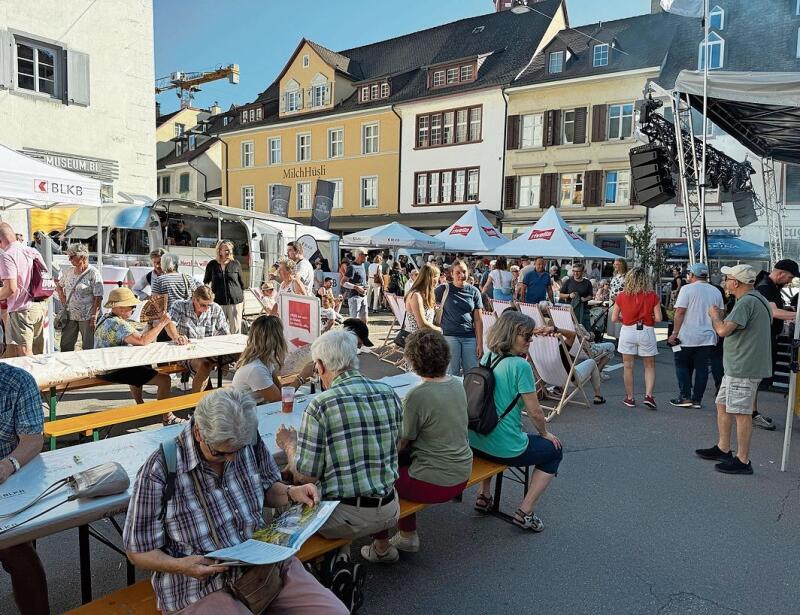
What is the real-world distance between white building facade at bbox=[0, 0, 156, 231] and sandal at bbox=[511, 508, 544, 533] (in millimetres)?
15812

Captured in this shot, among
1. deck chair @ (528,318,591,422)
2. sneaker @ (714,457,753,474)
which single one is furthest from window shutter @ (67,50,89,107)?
sneaker @ (714,457,753,474)

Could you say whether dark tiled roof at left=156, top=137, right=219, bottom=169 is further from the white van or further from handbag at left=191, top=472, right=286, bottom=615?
handbag at left=191, top=472, right=286, bottom=615

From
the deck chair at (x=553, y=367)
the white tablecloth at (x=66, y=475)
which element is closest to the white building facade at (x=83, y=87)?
the deck chair at (x=553, y=367)

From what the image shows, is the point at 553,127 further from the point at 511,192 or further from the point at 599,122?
the point at 511,192

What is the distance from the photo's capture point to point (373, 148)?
3225cm

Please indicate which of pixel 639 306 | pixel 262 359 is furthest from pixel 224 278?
pixel 639 306

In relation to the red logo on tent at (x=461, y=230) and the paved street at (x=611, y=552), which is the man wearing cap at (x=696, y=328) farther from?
the red logo on tent at (x=461, y=230)

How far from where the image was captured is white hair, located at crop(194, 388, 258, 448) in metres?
2.02

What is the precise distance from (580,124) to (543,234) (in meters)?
15.0

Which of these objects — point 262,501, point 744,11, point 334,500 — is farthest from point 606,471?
point 744,11

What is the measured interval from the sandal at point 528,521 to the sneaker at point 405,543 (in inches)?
30.1

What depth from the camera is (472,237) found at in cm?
1455

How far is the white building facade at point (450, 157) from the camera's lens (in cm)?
2800

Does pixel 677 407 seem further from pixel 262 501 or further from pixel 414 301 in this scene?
pixel 262 501
